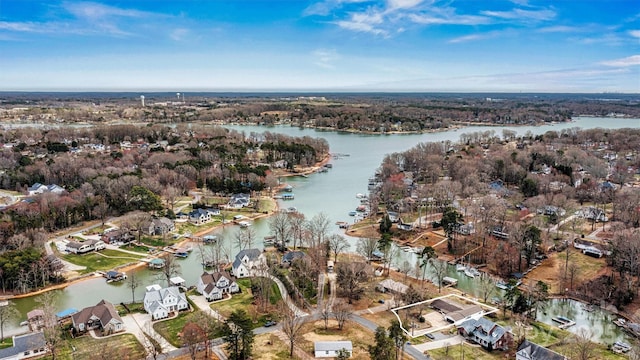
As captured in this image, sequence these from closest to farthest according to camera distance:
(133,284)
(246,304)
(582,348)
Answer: (582,348)
(246,304)
(133,284)

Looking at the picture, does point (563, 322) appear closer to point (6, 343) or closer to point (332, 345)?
point (332, 345)

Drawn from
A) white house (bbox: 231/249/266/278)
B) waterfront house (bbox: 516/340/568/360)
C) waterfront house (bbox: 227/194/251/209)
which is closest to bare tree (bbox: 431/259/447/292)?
waterfront house (bbox: 516/340/568/360)

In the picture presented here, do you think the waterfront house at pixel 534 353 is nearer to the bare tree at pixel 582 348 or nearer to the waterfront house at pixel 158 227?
the bare tree at pixel 582 348

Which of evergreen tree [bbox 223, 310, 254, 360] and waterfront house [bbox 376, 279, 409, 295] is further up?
evergreen tree [bbox 223, 310, 254, 360]

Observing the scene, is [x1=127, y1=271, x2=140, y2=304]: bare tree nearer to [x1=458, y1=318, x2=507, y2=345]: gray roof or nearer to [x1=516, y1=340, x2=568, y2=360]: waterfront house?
[x1=458, y1=318, x2=507, y2=345]: gray roof

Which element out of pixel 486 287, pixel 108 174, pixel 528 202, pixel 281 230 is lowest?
pixel 486 287

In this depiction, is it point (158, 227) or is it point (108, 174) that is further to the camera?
point (108, 174)

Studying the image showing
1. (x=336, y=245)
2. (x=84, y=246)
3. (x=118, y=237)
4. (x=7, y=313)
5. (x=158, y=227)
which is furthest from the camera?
(x=158, y=227)

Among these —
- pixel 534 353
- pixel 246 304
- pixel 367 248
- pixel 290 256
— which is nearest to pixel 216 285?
pixel 246 304

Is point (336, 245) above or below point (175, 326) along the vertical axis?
above
